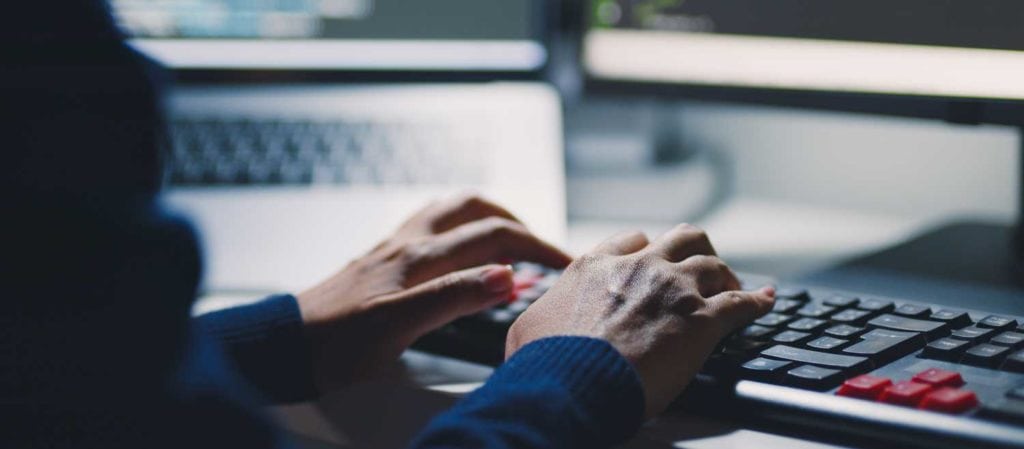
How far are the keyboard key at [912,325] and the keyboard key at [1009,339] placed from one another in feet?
0.07

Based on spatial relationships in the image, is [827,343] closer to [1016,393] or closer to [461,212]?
[1016,393]

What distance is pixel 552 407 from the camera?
0.45 metres

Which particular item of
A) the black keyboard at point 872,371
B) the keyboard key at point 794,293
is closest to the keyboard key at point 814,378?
A: the black keyboard at point 872,371

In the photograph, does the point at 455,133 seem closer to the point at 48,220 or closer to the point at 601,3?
the point at 601,3

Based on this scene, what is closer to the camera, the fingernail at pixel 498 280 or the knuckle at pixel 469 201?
the fingernail at pixel 498 280

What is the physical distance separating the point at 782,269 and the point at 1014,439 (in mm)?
394

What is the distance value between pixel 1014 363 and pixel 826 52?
306mm

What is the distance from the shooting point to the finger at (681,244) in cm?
57

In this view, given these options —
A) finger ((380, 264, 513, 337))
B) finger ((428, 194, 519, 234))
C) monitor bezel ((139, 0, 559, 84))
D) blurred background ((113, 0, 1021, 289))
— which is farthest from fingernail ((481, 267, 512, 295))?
monitor bezel ((139, 0, 559, 84))

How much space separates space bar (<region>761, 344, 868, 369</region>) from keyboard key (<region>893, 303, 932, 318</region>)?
0.22ft

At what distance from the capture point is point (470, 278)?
0.59 m

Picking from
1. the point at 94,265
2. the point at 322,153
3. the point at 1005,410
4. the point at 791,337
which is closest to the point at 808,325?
the point at 791,337

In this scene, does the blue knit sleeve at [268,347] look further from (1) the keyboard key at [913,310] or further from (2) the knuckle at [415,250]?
(1) the keyboard key at [913,310]

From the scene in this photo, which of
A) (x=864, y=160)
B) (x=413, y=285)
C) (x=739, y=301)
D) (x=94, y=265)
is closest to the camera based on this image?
(x=94, y=265)
